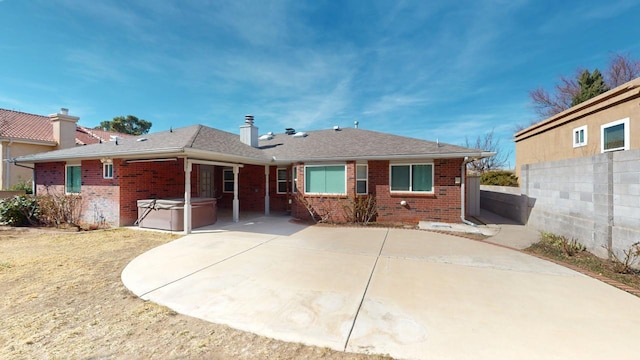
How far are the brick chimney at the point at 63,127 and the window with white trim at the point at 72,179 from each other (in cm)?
891

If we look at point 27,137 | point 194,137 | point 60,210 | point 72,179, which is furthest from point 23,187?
point 194,137

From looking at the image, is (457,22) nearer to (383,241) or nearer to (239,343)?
(383,241)

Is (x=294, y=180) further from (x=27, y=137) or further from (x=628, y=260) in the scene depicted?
(x=27, y=137)

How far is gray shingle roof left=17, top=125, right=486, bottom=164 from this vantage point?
892 centimetres

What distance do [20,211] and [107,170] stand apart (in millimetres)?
4126

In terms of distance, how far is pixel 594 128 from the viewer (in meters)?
10.2

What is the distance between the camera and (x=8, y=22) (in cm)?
772

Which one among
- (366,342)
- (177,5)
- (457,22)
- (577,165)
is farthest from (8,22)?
(577,165)

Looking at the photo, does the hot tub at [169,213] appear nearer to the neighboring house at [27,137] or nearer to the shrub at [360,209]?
the shrub at [360,209]

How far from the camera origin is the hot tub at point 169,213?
8.95 m

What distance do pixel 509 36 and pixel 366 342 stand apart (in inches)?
516

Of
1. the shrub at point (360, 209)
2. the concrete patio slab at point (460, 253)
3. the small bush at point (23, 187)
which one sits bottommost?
the concrete patio slab at point (460, 253)

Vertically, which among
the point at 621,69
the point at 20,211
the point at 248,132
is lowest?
the point at 20,211

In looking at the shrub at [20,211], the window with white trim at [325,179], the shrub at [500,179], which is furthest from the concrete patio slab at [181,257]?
the shrub at [500,179]
